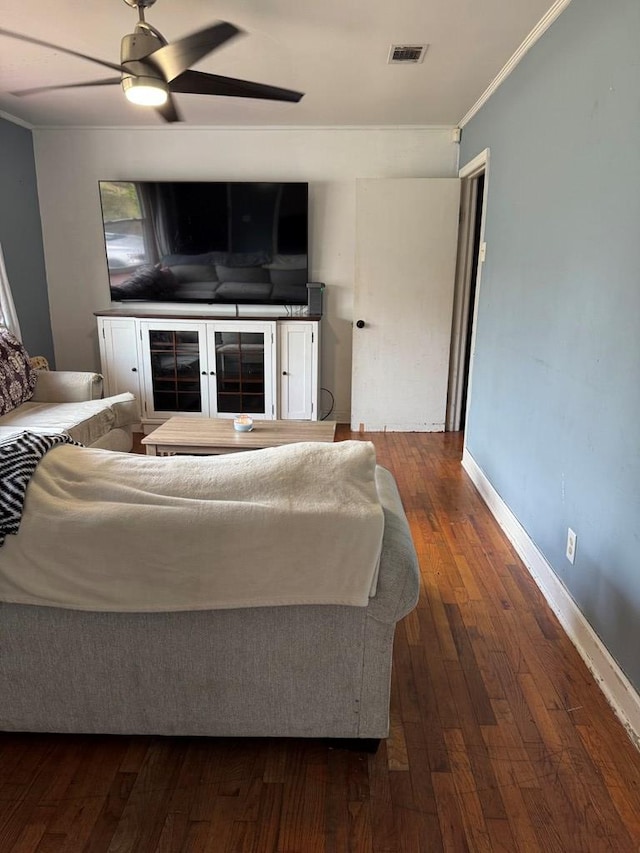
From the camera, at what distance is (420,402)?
15.1 ft

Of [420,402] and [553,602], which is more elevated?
[420,402]

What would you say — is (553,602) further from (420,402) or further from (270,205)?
(270,205)

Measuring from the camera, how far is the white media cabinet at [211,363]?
4348mm

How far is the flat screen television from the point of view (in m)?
4.34

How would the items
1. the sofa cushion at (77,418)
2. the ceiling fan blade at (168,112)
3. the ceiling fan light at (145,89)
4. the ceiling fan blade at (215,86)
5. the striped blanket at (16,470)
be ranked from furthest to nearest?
the ceiling fan blade at (168,112), the sofa cushion at (77,418), the ceiling fan blade at (215,86), the ceiling fan light at (145,89), the striped blanket at (16,470)

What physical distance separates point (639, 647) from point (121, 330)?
13.1 feet

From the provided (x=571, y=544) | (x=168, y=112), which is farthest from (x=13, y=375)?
(x=571, y=544)

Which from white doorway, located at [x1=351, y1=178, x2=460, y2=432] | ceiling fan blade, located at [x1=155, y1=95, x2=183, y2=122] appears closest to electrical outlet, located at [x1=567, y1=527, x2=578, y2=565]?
white doorway, located at [x1=351, y1=178, x2=460, y2=432]

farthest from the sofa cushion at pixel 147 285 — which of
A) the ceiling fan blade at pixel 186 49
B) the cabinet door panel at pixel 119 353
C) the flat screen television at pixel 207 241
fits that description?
the ceiling fan blade at pixel 186 49

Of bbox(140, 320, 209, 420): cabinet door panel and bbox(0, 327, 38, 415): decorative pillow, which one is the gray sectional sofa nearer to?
bbox(0, 327, 38, 415): decorative pillow

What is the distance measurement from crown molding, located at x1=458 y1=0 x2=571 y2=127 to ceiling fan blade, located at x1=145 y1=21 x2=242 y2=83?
136 centimetres

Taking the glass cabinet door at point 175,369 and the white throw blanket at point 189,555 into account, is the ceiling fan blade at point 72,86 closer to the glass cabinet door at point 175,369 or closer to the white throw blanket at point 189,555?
the glass cabinet door at point 175,369

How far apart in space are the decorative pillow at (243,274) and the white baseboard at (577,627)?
2.57 metres

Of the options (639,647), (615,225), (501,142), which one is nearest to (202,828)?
(639,647)
